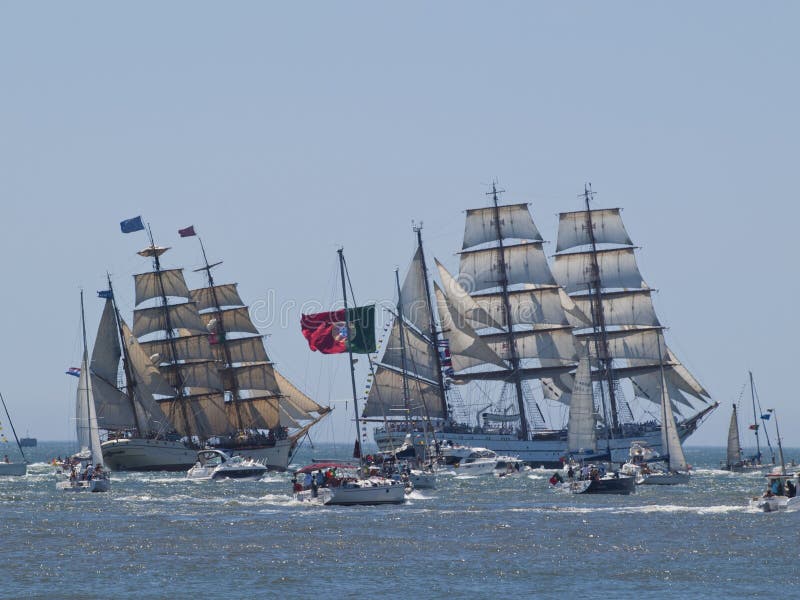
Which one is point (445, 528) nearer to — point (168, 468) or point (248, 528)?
point (248, 528)

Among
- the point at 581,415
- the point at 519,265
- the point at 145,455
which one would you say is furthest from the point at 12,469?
the point at 581,415

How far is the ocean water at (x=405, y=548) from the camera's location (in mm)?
47156

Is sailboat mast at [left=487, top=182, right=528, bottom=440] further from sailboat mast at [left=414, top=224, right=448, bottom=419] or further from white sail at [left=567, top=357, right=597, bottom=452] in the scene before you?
white sail at [left=567, top=357, right=597, bottom=452]

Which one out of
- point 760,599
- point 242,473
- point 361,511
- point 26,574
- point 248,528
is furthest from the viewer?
point 242,473

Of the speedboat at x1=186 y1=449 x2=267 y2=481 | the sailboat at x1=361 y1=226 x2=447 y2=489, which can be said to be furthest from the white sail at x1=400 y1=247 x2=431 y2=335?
the speedboat at x1=186 y1=449 x2=267 y2=481

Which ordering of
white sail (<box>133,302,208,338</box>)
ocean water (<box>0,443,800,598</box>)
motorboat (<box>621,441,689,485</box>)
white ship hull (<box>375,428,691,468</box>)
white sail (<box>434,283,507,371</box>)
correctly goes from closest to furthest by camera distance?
ocean water (<box>0,443,800,598</box>), motorboat (<box>621,441,689,485</box>), white ship hull (<box>375,428,691,468</box>), white sail (<box>434,283,507,371</box>), white sail (<box>133,302,208,338</box>)

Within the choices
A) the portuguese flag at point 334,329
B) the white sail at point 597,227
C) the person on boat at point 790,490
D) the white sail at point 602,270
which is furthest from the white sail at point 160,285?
the person on boat at point 790,490

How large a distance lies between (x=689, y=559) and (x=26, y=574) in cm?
2316

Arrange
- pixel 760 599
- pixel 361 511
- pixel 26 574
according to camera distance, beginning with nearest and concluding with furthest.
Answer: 1. pixel 760 599
2. pixel 26 574
3. pixel 361 511

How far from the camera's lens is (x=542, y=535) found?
6134 cm

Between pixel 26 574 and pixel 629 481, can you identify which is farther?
pixel 629 481

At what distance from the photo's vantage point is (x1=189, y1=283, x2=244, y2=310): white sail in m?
148

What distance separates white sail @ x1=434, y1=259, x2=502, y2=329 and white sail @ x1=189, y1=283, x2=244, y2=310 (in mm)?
20989

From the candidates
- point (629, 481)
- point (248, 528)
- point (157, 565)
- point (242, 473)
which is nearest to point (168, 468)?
point (242, 473)
